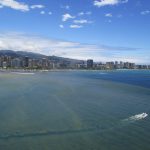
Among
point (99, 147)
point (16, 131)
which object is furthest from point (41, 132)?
point (99, 147)

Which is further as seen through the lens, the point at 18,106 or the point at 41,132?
the point at 18,106

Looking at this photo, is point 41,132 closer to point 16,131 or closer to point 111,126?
point 16,131

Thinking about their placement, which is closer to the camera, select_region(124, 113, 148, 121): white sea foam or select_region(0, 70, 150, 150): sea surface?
select_region(0, 70, 150, 150): sea surface

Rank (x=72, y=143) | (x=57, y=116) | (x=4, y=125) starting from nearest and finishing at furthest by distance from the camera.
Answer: (x=72, y=143) < (x=4, y=125) < (x=57, y=116)

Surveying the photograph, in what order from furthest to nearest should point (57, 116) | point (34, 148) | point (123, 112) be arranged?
point (123, 112)
point (57, 116)
point (34, 148)

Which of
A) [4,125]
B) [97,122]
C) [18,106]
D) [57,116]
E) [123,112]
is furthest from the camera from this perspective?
[18,106]

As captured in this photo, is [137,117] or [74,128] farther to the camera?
[137,117]

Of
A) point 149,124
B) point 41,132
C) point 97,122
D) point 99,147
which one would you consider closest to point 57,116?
point 97,122

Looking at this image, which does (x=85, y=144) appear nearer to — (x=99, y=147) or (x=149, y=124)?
(x=99, y=147)

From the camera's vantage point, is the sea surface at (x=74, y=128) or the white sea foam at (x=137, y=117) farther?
the white sea foam at (x=137, y=117)
